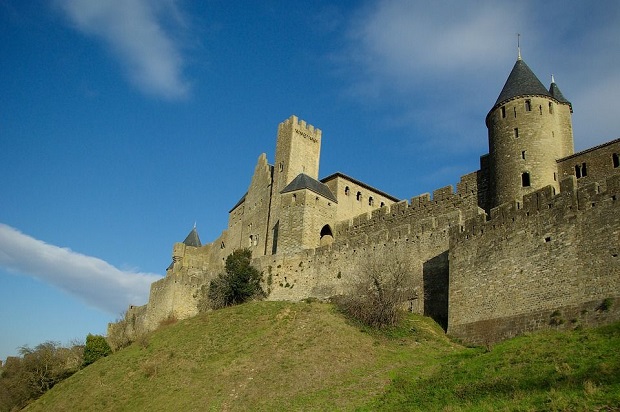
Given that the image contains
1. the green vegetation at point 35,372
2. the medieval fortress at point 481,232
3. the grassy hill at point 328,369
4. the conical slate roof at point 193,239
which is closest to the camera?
the grassy hill at point 328,369

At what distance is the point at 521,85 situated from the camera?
1222 inches

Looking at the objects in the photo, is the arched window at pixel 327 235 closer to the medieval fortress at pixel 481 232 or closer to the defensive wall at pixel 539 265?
the medieval fortress at pixel 481 232

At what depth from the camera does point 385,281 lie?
103 feet

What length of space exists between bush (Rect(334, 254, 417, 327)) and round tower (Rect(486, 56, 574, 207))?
5.88 metres

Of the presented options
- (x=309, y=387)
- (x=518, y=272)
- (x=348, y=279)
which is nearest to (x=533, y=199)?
(x=518, y=272)

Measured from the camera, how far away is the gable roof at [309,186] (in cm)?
4187

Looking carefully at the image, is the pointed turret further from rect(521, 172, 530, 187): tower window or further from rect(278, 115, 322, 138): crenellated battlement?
rect(278, 115, 322, 138): crenellated battlement

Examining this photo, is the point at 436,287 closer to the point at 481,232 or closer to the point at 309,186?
the point at 481,232

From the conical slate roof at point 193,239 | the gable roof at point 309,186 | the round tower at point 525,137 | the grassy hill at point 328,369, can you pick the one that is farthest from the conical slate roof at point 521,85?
the conical slate roof at point 193,239

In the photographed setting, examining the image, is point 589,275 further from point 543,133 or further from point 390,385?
point 543,133

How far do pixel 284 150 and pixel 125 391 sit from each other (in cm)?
2483

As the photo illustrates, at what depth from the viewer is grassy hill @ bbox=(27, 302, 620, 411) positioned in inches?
650

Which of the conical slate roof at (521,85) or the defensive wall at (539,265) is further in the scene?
the conical slate roof at (521,85)

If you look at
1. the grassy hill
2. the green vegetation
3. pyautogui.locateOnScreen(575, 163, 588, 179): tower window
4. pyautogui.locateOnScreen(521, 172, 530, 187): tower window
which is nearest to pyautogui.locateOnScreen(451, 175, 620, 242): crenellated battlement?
pyautogui.locateOnScreen(521, 172, 530, 187): tower window
